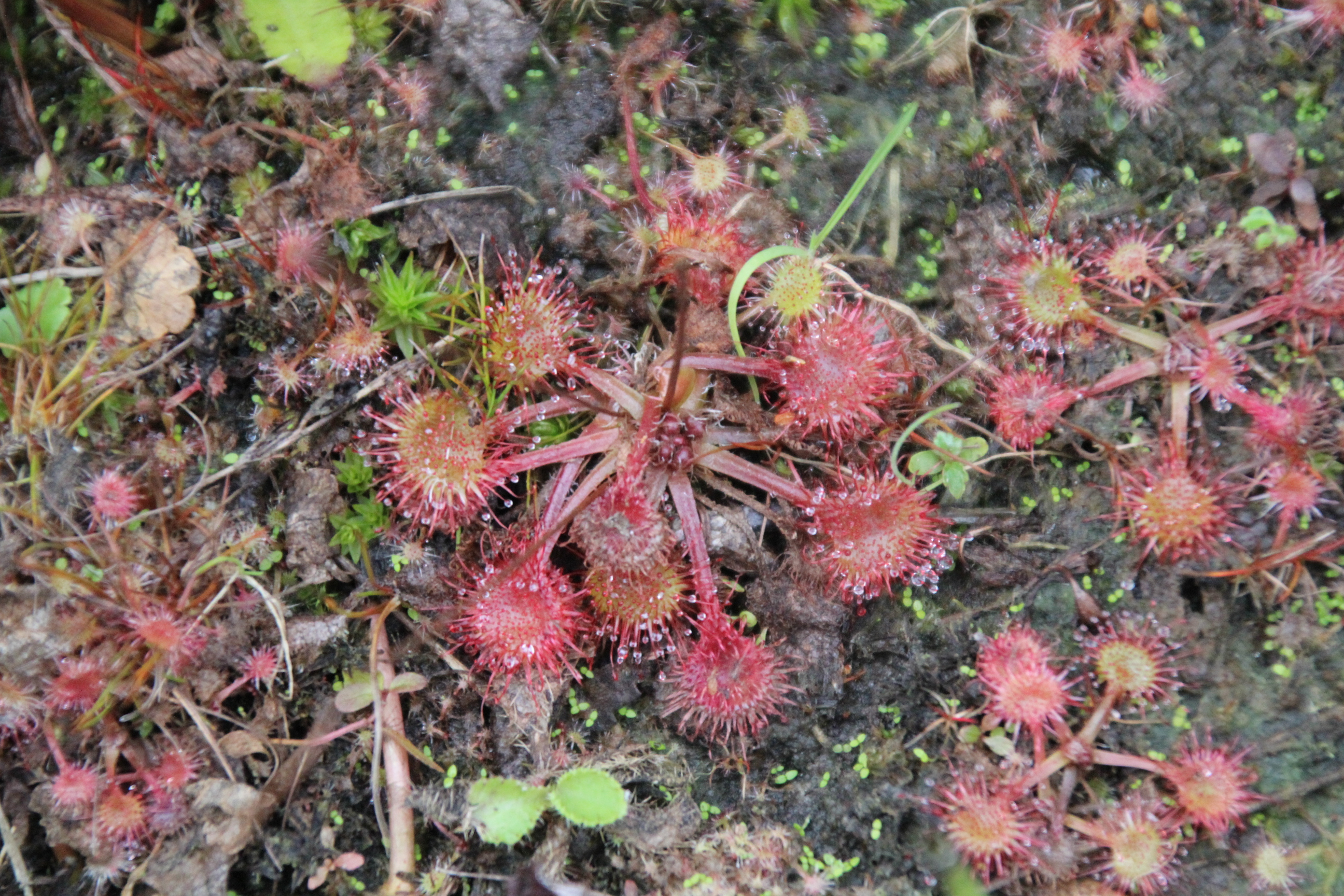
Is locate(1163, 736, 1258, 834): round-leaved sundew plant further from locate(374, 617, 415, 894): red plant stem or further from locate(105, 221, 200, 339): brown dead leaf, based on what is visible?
locate(105, 221, 200, 339): brown dead leaf

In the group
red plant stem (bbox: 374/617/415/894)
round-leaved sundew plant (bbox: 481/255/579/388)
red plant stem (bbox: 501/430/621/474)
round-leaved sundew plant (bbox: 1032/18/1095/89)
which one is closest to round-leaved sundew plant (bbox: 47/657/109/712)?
red plant stem (bbox: 374/617/415/894)

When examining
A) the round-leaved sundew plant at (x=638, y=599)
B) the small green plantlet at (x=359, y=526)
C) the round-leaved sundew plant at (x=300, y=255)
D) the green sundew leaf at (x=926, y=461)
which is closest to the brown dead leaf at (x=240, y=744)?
the small green plantlet at (x=359, y=526)

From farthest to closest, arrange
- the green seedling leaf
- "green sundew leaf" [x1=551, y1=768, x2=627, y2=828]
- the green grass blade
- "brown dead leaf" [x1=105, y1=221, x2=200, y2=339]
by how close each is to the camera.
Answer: "brown dead leaf" [x1=105, y1=221, x2=200, y2=339], the green seedling leaf, "green sundew leaf" [x1=551, y1=768, x2=627, y2=828], the green grass blade

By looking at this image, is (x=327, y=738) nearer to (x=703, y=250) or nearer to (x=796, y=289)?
(x=703, y=250)

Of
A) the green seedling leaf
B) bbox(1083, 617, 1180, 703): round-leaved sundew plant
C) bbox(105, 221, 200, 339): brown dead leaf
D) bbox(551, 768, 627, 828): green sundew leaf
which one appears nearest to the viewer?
bbox(551, 768, 627, 828): green sundew leaf

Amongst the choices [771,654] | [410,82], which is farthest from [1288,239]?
[410,82]

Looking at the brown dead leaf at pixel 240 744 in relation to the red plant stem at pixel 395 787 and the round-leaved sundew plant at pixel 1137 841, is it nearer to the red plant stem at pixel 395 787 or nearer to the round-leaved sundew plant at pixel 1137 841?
the red plant stem at pixel 395 787

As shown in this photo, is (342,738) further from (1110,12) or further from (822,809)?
(1110,12)
